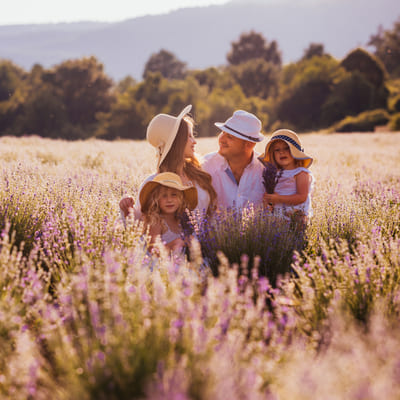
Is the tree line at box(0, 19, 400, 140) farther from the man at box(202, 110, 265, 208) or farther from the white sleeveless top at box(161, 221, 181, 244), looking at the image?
the white sleeveless top at box(161, 221, 181, 244)

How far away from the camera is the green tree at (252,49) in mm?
65375

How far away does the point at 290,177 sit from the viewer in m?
3.88

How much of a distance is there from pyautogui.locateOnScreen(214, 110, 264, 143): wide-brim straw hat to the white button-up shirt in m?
0.38

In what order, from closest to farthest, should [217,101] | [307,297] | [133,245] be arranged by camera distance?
[307,297], [133,245], [217,101]

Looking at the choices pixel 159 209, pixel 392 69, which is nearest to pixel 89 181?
pixel 159 209

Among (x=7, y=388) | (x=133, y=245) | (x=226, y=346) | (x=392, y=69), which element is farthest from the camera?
(x=392, y=69)

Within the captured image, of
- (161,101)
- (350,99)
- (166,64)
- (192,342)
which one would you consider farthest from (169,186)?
(166,64)

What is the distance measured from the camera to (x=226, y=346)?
1357mm

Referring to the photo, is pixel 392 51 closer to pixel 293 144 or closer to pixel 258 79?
pixel 258 79

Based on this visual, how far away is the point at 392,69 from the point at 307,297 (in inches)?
2363

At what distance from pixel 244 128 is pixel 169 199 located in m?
1.22

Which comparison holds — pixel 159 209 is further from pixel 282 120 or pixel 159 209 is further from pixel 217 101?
pixel 282 120

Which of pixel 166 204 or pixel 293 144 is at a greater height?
pixel 293 144

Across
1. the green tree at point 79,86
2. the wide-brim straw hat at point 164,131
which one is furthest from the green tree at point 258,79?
the wide-brim straw hat at point 164,131
